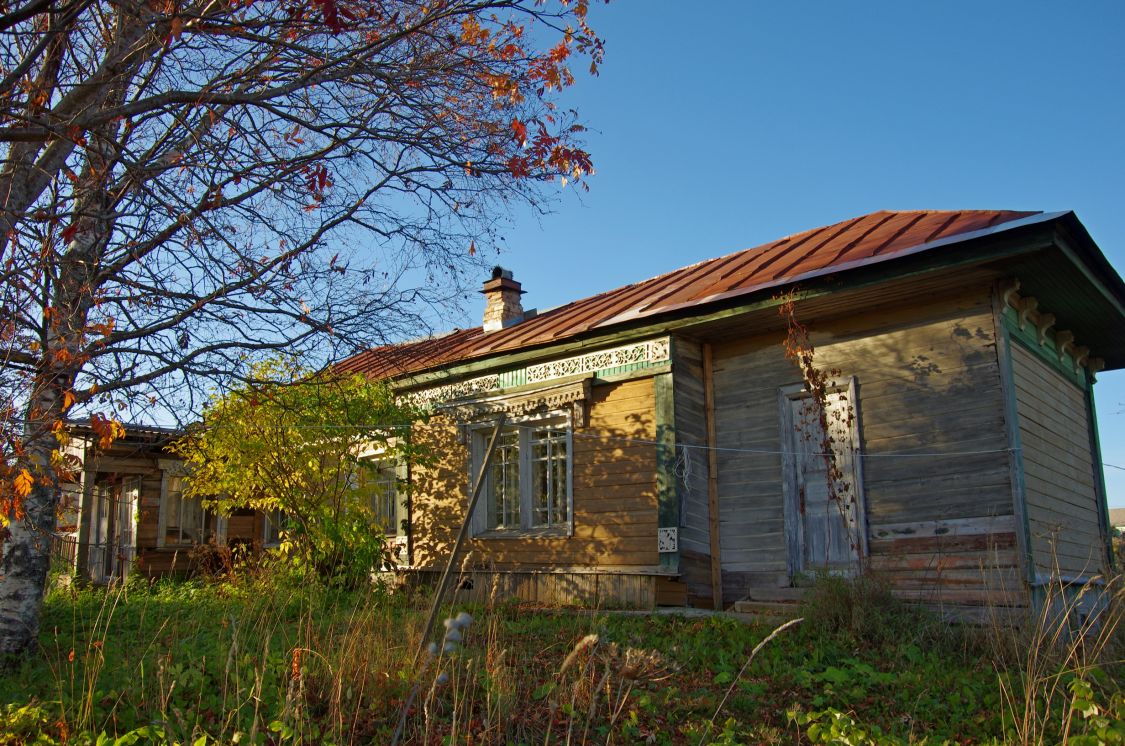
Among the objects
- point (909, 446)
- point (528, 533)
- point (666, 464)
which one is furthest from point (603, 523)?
point (909, 446)

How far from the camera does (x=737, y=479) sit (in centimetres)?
1055

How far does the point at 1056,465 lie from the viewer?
32.7ft

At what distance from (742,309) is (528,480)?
3.99 metres

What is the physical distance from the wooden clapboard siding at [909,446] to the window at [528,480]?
2.31 m

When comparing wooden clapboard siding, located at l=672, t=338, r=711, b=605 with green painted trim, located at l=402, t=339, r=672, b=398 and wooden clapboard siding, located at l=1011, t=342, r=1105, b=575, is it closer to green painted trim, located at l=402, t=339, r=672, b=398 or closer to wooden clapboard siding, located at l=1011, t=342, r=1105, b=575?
green painted trim, located at l=402, t=339, r=672, b=398

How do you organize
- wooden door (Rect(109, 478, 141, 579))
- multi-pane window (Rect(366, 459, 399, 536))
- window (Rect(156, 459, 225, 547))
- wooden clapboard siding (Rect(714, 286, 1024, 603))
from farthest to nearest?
window (Rect(156, 459, 225, 547)) → wooden door (Rect(109, 478, 141, 579)) → multi-pane window (Rect(366, 459, 399, 536)) → wooden clapboard siding (Rect(714, 286, 1024, 603))

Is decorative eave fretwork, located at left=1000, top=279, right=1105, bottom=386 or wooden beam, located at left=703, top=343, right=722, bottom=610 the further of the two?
wooden beam, located at left=703, top=343, right=722, bottom=610

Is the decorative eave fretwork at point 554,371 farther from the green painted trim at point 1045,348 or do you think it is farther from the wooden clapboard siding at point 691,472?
the green painted trim at point 1045,348

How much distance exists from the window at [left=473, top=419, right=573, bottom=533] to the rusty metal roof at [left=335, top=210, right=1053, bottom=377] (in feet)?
3.91

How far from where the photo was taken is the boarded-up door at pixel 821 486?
9445 mm

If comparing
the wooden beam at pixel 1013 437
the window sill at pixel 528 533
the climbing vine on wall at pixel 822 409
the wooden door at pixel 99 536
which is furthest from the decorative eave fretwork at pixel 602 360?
the wooden door at pixel 99 536

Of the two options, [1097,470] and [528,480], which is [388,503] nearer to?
[528,480]

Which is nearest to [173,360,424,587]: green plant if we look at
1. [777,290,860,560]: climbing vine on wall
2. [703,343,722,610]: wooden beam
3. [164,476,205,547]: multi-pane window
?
[703,343,722,610]: wooden beam

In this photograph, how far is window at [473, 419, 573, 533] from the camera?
1190 cm
